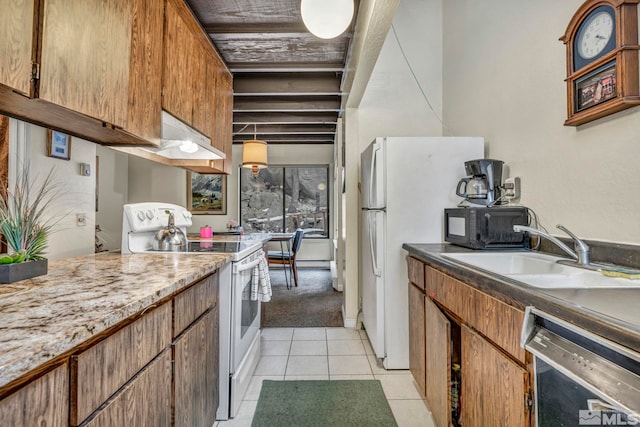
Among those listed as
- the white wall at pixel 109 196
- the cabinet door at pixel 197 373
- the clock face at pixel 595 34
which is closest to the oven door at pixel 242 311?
the cabinet door at pixel 197 373

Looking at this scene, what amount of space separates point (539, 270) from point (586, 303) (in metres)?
0.85

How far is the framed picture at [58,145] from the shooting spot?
2.05 metres

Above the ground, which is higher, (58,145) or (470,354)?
(58,145)

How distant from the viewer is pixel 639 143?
118 cm

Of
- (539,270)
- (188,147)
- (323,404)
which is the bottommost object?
(323,404)

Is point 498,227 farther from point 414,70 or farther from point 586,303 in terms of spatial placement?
point 414,70

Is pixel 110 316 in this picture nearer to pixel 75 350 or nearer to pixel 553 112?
pixel 75 350

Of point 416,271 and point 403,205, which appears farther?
point 403,205

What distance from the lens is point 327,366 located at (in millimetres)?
2326

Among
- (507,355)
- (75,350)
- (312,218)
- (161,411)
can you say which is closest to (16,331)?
(75,350)

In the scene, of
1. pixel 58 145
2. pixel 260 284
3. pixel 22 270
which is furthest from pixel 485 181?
pixel 58 145

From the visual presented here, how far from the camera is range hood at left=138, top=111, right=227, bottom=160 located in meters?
1.80

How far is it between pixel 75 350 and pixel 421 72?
3192 mm

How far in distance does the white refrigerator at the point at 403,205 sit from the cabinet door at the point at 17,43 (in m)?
1.85
